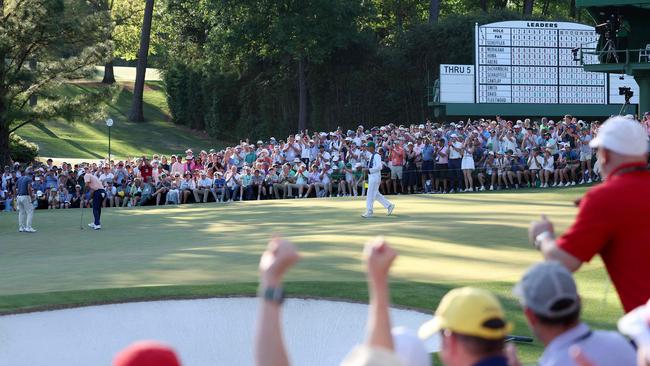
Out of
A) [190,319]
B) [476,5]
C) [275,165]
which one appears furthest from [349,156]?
[476,5]

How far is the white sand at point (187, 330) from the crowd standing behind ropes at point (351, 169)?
2087 centimetres

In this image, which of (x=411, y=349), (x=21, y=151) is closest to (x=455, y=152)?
(x=21, y=151)

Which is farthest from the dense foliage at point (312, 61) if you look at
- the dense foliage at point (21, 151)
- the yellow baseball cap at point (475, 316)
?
the yellow baseball cap at point (475, 316)

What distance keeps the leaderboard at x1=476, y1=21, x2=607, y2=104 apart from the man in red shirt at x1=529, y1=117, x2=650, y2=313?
35.1 m

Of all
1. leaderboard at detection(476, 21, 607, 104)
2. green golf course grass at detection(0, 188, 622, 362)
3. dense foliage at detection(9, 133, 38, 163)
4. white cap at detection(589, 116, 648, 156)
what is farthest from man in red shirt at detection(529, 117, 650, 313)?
dense foliage at detection(9, 133, 38, 163)

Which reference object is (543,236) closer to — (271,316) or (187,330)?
(271,316)

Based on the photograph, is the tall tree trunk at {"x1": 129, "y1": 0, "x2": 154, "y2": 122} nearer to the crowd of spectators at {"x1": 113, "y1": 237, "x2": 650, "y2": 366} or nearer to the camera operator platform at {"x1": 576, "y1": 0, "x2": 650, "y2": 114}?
the camera operator platform at {"x1": 576, "y1": 0, "x2": 650, "y2": 114}

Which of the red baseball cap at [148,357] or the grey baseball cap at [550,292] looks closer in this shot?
the red baseball cap at [148,357]

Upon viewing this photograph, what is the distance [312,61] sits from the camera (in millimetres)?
51844

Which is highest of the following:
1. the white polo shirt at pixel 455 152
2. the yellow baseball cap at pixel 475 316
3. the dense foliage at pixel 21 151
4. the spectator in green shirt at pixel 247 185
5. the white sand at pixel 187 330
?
the dense foliage at pixel 21 151

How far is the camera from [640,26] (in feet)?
125

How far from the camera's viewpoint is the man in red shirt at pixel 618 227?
5.30 m

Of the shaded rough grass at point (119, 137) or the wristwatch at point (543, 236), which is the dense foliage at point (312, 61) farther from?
the wristwatch at point (543, 236)

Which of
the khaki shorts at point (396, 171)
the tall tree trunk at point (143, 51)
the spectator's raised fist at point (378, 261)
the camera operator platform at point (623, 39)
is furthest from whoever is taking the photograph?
the tall tree trunk at point (143, 51)
